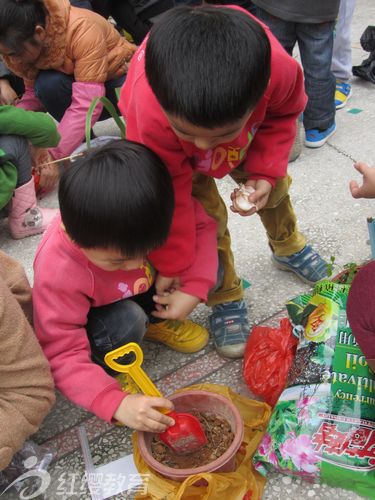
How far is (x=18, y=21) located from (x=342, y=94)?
5.15 ft

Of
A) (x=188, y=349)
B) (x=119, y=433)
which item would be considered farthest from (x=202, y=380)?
(x=119, y=433)

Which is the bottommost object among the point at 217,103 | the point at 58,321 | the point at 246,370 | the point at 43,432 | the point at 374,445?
the point at 43,432

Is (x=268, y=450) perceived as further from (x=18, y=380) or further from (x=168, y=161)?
(x=168, y=161)

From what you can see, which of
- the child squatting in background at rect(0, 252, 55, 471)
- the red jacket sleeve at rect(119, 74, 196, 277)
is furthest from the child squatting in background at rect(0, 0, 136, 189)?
the child squatting in background at rect(0, 252, 55, 471)

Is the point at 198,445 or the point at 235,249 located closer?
the point at 198,445

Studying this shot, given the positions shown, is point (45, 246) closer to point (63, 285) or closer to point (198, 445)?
point (63, 285)

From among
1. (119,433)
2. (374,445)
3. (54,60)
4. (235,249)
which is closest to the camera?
(374,445)

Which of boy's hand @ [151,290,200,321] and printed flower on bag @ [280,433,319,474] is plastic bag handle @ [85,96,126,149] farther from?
printed flower on bag @ [280,433,319,474]

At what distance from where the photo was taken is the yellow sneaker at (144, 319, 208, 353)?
5.24 feet

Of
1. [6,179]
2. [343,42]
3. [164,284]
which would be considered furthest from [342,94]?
[164,284]

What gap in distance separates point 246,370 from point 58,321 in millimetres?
513

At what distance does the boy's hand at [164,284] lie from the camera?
142 centimetres

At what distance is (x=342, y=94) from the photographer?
274 cm

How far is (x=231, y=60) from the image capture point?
3.19 ft
